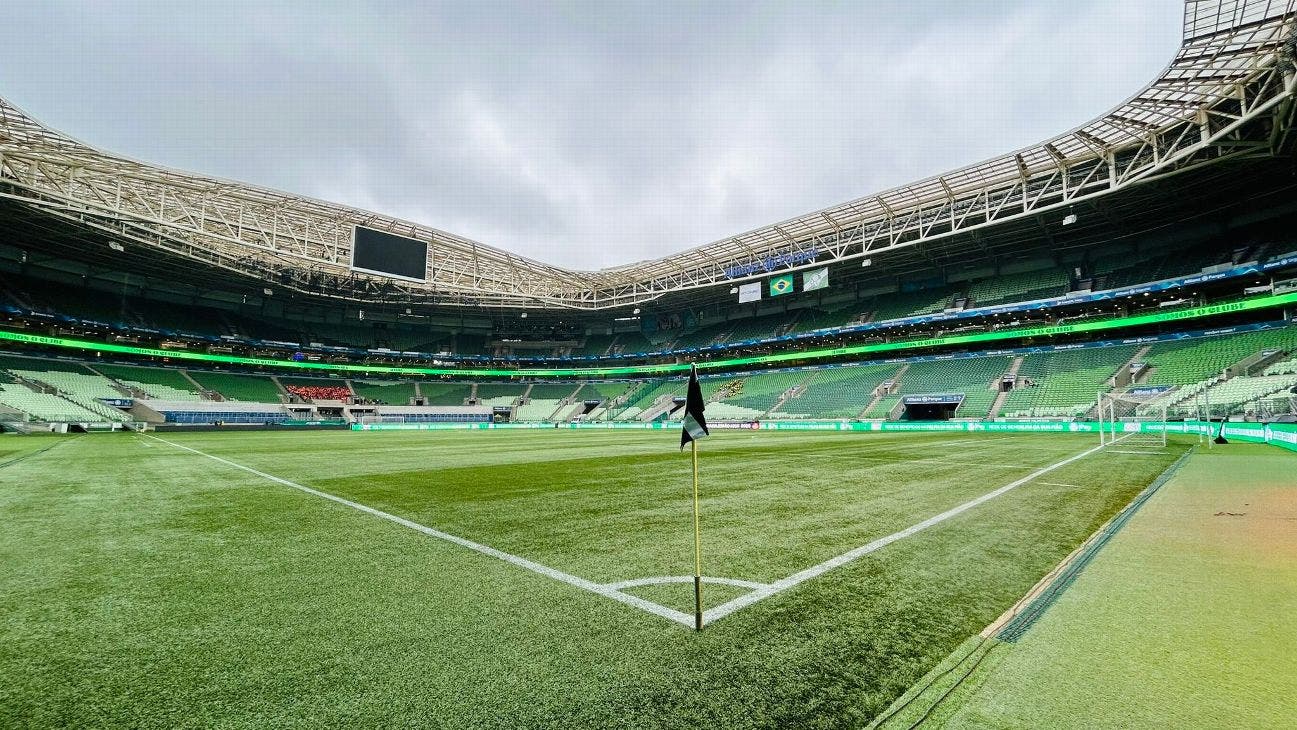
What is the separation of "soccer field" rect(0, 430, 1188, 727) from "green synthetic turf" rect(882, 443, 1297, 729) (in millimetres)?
258

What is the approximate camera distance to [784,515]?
615 centimetres

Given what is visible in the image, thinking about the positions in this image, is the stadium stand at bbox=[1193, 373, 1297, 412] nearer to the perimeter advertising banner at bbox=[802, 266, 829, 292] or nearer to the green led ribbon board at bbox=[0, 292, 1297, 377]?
the green led ribbon board at bbox=[0, 292, 1297, 377]

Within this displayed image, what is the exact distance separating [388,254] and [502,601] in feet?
135

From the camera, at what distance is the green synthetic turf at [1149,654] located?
1953mm

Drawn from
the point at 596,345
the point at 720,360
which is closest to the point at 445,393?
the point at 596,345

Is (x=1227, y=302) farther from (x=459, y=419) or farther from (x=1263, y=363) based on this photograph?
(x=459, y=419)

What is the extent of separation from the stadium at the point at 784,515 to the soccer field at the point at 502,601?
0.03m

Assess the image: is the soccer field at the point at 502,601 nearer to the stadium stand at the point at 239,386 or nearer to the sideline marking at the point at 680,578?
the sideline marking at the point at 680,578

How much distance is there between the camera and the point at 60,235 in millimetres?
36094

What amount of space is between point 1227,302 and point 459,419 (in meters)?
62.4

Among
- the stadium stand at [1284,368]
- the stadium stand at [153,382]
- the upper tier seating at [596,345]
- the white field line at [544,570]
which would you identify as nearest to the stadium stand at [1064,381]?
the stadium stand at [1284,368]

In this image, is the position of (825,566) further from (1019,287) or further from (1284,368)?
(1019,287)

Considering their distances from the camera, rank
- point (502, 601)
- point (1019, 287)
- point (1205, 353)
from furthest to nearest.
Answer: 1. point (1019, 287)
2. point (1205, 353)
3. point (502, 601)

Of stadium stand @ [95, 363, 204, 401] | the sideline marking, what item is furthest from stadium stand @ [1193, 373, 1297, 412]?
stadium stand @ [95, 363, 204, 401]
